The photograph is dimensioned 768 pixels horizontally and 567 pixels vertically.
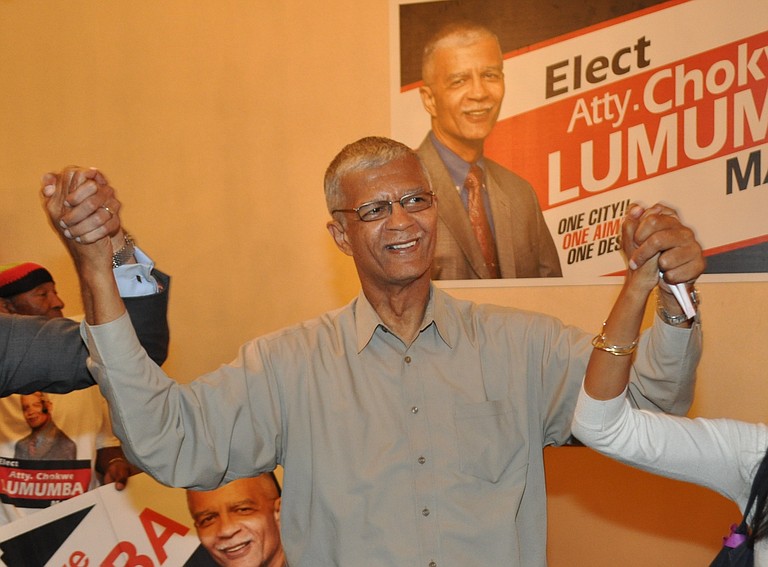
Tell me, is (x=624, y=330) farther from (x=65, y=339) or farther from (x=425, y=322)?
(x=65, y=339)

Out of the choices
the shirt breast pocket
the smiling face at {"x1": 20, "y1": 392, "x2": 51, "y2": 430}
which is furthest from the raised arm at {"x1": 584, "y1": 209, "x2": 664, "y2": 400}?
the smiling face at {"x1": 20, "y1": 392, "x2": 51, "y2": 430}

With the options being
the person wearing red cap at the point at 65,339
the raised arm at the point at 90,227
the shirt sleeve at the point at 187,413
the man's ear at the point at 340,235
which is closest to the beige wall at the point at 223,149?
the man's ear at the point at 340,235

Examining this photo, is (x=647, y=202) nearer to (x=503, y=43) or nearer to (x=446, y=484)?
(x=503, y=43)

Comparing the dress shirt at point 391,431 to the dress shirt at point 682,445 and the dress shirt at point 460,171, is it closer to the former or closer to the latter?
the dress shirt at point 682,445

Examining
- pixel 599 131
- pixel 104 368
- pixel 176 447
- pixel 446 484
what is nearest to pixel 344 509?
pixel 446 484

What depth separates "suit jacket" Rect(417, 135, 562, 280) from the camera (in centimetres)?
333

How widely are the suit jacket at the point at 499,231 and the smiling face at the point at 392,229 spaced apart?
1447 mm

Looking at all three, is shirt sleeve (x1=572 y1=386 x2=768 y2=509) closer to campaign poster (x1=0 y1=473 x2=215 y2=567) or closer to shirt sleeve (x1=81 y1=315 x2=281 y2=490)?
shirt sleeve (x1=81 y1=315 x2=281 y2=490)

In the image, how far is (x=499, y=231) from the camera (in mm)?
3365

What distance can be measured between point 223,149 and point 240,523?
5.32ft

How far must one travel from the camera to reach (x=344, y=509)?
1712mm

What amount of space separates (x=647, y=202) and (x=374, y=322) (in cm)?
176

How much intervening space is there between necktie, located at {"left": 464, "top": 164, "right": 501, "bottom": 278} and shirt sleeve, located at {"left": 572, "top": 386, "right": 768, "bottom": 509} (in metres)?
2.02

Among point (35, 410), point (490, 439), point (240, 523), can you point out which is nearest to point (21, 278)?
point (35, 410)
